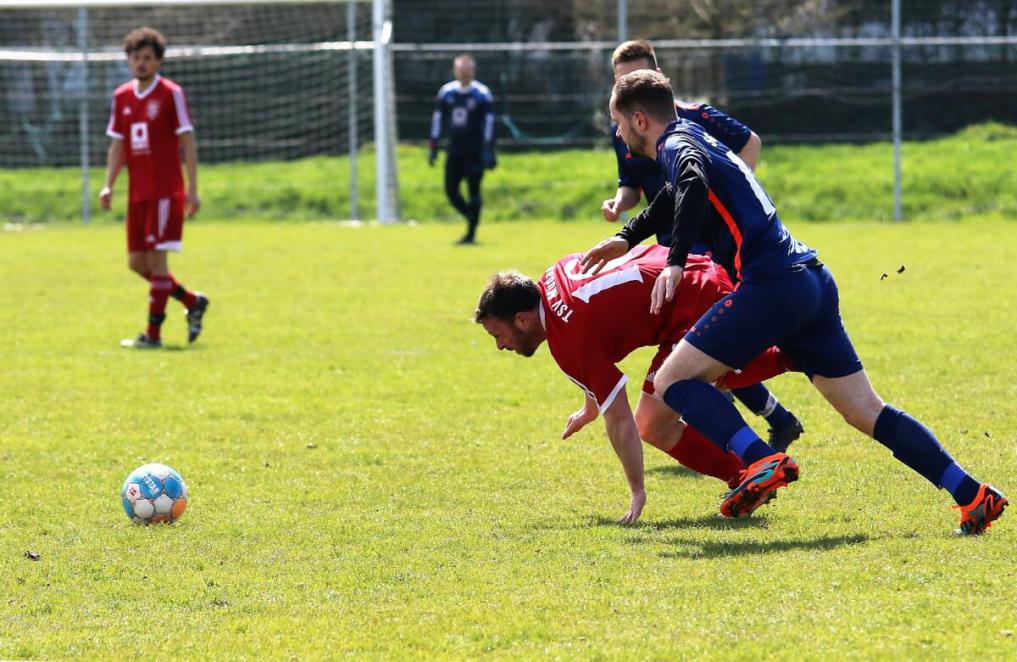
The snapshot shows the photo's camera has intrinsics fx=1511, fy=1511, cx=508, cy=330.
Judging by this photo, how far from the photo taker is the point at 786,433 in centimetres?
737

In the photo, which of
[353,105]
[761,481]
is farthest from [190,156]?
[353,105]

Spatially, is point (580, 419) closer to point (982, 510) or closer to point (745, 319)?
point (745, 319)

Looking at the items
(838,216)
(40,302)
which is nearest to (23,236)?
(40,302)

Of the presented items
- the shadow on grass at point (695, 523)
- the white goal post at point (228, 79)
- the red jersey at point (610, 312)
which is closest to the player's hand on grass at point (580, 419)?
the red jersey at point (610, 312)

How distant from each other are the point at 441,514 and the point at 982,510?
7.18 feet

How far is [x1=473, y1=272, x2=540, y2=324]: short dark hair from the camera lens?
238 inches

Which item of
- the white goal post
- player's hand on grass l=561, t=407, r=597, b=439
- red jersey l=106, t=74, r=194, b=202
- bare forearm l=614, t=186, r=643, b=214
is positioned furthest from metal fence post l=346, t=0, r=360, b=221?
player's hand on grass l=561, t=407, r=597, b=439

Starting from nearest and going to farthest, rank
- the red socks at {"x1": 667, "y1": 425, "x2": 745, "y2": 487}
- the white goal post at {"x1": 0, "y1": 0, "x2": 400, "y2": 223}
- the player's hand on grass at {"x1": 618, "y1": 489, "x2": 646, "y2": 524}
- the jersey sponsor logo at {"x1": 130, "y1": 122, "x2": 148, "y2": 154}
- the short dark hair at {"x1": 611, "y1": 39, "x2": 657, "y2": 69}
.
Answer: the player's hand on grass at {"x1": 618, "y1": 489, "x2": 646, "y2": 524}
the red socks at {"x1": 667, "y1": 425, "x2": 745, "y2": 487}
the short dark hair at {"x1": 611, "y1": 39, "x2": 657, "y2": 69}
the jersey sponsor logo at {"x1": 130, "y1": 122, "x2": 148, "y2": 154}
the white goal post at {"x1": 0, "y1": 0, "x2": 400, "y2": 223}

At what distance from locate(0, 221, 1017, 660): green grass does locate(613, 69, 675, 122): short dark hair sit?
1636 millimetres

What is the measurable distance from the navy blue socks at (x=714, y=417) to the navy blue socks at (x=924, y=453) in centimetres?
48

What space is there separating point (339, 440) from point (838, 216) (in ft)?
55.9

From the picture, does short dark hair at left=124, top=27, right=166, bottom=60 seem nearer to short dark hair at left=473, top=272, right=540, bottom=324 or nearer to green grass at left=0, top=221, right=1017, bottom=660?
green grass at left=0, top=221, right=1017, bottom=660

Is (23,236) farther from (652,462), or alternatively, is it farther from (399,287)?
(652,462)

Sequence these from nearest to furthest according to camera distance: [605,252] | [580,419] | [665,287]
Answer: [665,287]
[605,252]
[580,419]
